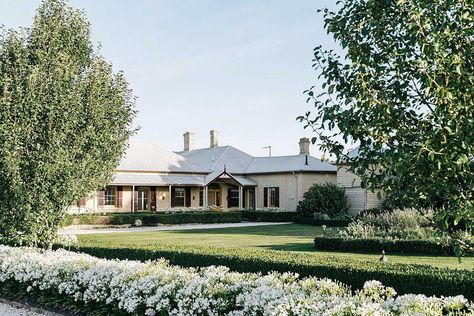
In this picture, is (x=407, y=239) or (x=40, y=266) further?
(x=407, y=239)

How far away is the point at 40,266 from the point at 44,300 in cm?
64

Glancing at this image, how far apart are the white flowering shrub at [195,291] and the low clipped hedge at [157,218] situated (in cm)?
2039

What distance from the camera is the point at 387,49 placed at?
4879 millimetres

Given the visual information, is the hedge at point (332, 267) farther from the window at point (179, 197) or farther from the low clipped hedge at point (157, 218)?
the window at point (179, 197)

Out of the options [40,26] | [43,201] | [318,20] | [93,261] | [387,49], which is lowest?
[93,261]

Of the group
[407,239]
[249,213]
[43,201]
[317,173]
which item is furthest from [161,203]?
[43,201]

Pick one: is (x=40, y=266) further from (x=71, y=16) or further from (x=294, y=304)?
(x=71, y=16)

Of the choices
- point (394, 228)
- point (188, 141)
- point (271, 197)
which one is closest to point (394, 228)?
point (394, 228)

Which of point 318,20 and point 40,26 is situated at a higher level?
point 40,26

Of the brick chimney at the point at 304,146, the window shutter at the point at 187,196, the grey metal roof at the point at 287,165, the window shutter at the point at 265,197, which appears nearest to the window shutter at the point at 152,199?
the window shutter at the point at 187,196

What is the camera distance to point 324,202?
100ft

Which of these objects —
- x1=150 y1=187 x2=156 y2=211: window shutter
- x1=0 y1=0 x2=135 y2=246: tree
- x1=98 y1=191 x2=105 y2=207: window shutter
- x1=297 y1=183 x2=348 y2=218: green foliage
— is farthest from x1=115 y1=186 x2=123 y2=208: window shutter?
x1=0 y1=0 x2=135 y2=246: tree

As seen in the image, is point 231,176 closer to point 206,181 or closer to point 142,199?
point 206,181

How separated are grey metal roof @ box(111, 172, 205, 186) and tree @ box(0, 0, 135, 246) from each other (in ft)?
71.0
